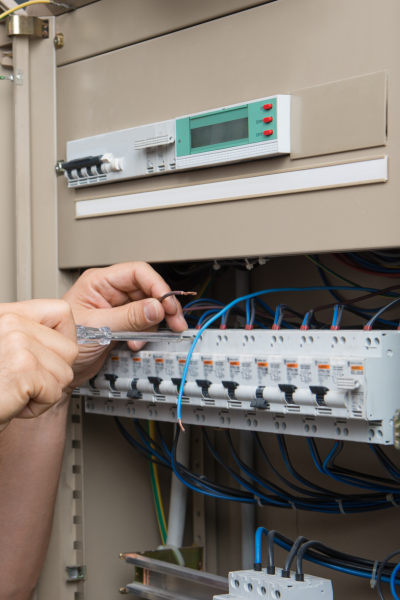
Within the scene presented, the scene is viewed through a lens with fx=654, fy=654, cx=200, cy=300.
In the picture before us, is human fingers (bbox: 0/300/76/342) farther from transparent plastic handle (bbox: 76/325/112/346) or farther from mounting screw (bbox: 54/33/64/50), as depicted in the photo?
mounting screw (bbox: 54/33/64/50)

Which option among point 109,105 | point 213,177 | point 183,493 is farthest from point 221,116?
point 183,493

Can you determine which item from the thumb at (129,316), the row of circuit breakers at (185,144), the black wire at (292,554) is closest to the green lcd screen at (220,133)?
the row of circuit breakers at (185,144)

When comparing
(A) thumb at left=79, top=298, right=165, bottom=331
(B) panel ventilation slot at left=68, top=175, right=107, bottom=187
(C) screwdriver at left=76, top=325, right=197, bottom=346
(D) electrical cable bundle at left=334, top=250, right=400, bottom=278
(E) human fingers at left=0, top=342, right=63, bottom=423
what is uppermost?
(B) panel ventilation slot at left=68, top=175, right=107, bottom=187

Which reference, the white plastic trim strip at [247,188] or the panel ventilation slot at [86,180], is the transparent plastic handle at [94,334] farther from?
the panel ventilation slot at [86,180]

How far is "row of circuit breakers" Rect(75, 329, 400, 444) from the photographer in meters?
0.95

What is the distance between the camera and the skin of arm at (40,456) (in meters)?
1.26

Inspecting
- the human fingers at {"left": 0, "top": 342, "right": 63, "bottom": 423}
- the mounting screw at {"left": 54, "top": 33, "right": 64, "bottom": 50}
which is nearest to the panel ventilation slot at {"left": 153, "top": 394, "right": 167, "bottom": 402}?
the human fingers at {"left": 0, "top": 342, "right": 63, "bottom": 423}

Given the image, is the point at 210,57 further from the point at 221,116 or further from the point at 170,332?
the point at 170,332

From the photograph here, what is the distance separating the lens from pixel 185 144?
46.3 inches

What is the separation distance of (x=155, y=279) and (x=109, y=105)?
385 millimetres

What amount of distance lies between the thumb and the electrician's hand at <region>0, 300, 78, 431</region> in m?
0.31

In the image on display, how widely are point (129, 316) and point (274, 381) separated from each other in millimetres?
334

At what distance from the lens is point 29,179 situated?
147cm

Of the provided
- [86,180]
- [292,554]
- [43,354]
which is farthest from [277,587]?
[86,180]
